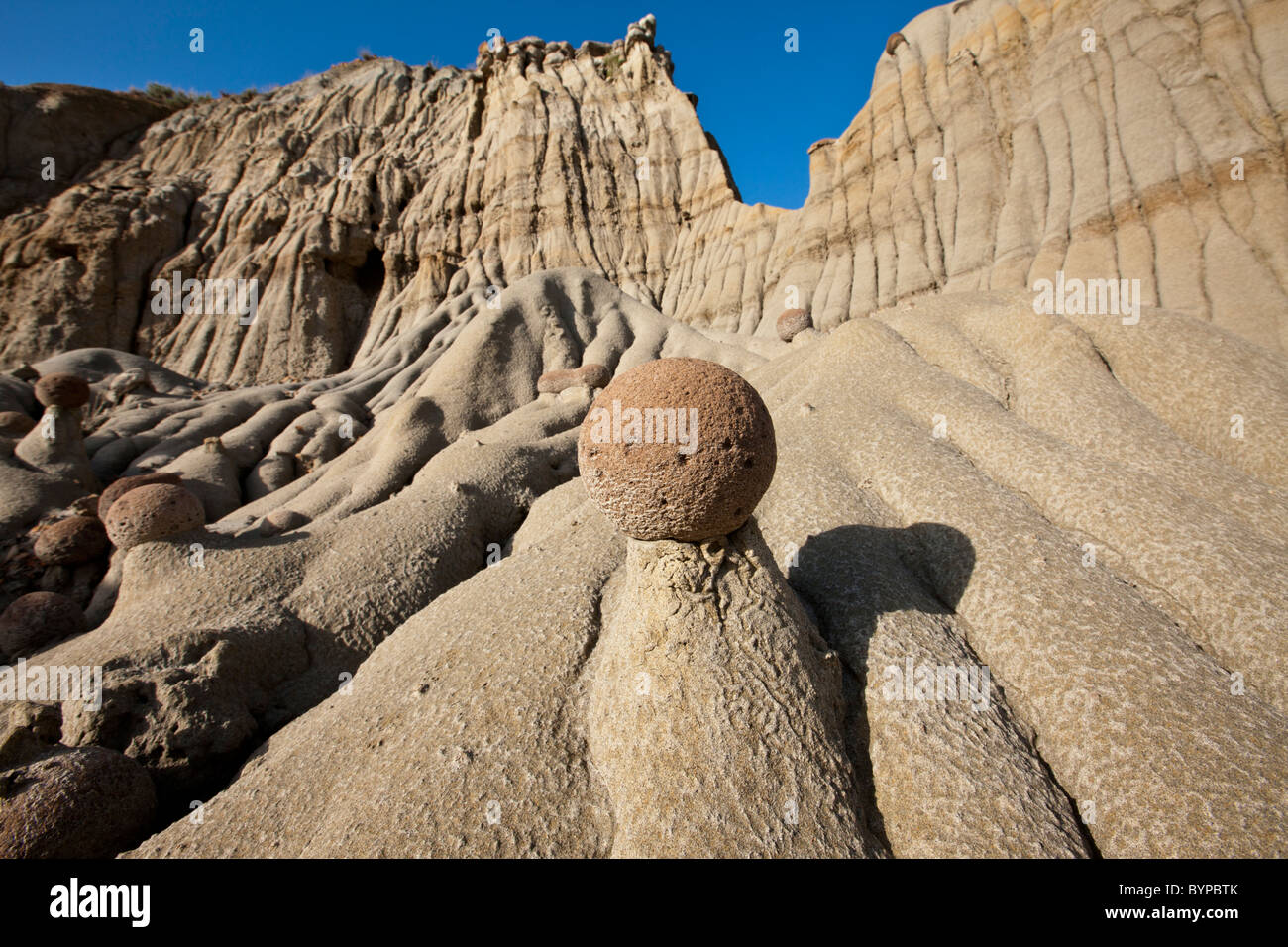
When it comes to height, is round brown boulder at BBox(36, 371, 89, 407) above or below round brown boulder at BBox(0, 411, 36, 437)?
above

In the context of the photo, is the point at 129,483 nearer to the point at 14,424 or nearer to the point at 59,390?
the point at 59,390

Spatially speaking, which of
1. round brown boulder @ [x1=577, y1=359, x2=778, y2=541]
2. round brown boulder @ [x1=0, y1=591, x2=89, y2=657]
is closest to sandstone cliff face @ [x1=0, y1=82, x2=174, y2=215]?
round brown boulder @ [x1=0, y1=591, x2=89, y2=657]

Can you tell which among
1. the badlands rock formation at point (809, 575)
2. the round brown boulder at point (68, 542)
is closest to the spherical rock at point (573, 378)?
the badlands rock formation at point (809, 575)

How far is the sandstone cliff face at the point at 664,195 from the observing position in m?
13.6

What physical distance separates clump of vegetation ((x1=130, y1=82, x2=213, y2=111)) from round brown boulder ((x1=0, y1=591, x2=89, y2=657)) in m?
42.9

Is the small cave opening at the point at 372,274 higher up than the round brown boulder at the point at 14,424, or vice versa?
the small cave opening at the point at 372,274

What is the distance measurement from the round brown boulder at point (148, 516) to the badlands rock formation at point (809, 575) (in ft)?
0.20

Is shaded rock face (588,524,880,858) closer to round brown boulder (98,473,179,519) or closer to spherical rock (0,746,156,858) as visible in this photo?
spherical rock (0,746,156,858)

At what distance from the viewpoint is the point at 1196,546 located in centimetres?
434

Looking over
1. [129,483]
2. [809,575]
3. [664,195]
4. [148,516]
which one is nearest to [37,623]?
[148,516]

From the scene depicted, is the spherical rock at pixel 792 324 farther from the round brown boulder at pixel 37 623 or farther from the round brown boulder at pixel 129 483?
the round brown boulder at pixel 37 623

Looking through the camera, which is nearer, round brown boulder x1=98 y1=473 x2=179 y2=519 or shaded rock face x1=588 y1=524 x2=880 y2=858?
shaded rock face x1=588 y1=524 x2=880 y2=858

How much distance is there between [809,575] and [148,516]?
7771 millimetres

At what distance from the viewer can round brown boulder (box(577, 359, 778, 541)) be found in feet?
10.8
